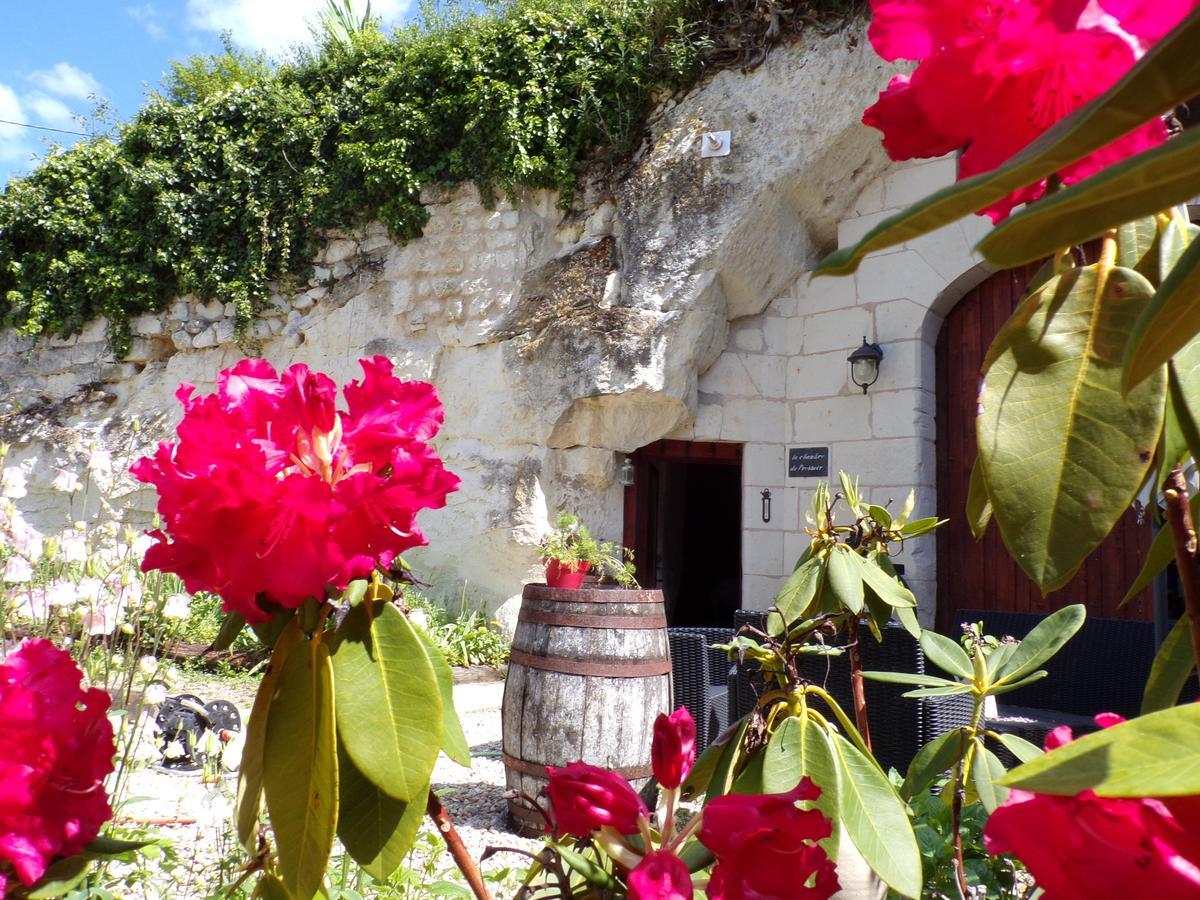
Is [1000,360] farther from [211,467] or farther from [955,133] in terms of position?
[211,467]

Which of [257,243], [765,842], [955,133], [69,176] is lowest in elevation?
[765,842]

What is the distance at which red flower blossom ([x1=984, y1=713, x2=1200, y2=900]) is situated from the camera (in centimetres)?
29

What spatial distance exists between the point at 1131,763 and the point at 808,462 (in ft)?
21.2

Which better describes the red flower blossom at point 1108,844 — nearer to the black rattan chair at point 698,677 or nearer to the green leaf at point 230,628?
the green leaf at point 230,628

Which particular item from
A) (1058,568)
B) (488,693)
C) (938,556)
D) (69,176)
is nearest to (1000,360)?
(1058,568)

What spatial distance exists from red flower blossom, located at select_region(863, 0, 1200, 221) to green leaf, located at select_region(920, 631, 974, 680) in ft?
3.29

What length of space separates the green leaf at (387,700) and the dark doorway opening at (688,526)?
18.0 feet

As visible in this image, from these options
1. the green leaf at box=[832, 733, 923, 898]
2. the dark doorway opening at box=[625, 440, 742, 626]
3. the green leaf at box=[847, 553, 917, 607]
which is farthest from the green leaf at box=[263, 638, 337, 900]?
the dark doorway opening at box=[625, 440, 742, 626]

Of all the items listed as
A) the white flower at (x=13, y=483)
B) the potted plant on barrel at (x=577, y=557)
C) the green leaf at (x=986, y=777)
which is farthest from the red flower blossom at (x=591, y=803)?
the potted plant on barrel at (x=577, y=557)

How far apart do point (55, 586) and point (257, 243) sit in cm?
Result: 670

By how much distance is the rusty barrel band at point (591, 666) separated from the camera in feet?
10.4

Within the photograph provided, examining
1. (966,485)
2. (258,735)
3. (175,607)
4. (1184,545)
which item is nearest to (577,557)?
(966,485)

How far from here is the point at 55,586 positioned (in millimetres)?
1966

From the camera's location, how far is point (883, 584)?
1490 mm
